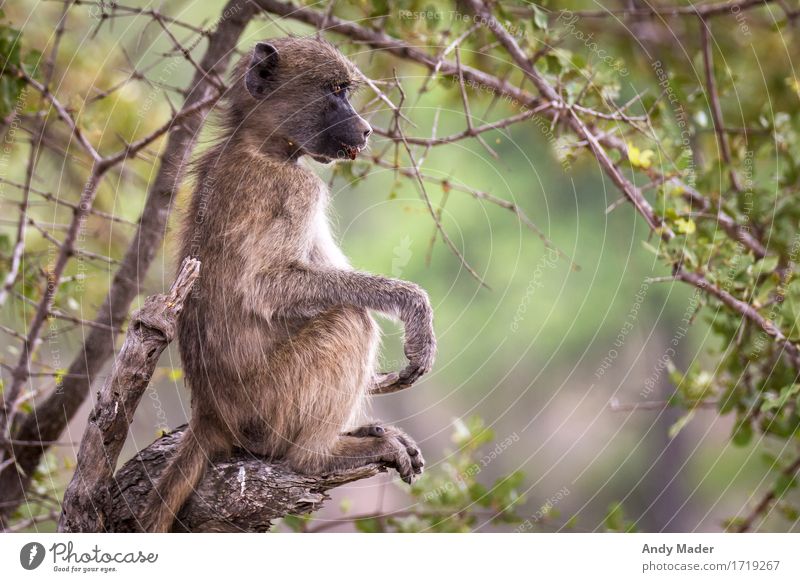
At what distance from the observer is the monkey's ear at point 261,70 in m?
3.39

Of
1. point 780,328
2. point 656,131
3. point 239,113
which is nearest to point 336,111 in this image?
point 239,113

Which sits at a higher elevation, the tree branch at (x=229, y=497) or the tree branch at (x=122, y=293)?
the tree branch at (x=122, y=293)

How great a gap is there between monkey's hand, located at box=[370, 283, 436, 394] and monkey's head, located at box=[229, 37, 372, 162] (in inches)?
24.4

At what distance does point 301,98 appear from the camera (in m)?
3.45

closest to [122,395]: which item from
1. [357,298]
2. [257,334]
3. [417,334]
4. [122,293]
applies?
[257,334]

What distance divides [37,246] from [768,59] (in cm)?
475

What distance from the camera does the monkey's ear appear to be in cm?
339

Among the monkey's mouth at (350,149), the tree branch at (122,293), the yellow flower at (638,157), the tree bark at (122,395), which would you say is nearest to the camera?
the tree bark at (122,395)

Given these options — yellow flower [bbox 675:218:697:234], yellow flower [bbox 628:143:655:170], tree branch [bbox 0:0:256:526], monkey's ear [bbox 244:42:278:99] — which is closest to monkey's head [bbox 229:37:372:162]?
monkey's ear [bbox 244:42:278:99]

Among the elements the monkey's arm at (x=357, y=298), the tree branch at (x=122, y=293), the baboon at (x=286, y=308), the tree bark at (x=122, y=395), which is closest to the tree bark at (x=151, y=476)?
the tree bark at (x=122, y=395)

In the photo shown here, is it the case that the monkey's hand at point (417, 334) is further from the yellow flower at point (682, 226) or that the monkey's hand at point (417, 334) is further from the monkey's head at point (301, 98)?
the yellow flower at point (682, 226)

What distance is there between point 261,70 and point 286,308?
950 mm

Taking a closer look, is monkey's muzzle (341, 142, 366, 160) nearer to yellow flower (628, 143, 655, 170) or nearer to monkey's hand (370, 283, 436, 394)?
monkey's hand (370, 283, 436, 394)
